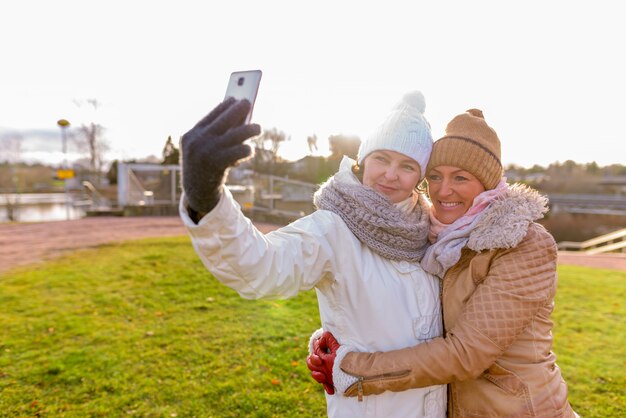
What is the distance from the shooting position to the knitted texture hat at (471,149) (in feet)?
6.56

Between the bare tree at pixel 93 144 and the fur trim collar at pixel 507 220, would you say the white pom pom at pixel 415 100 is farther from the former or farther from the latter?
the bare tree at pixel 93 144

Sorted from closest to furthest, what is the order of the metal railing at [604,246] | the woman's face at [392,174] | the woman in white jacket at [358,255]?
the woman in white jacket at [358,255] < the woman's face at [392,174] < the metal railing at [604,246]

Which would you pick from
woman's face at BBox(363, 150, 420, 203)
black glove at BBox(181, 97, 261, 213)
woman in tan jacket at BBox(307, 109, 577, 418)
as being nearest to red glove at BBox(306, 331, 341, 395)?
woman in tan jacket at BBox(307, 109, 577, 418)

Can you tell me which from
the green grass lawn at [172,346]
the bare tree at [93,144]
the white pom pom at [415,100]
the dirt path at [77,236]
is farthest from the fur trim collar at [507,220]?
the bare tree at [93,144]

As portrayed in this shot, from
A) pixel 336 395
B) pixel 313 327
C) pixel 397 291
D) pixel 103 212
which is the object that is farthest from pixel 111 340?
pixel 103 212

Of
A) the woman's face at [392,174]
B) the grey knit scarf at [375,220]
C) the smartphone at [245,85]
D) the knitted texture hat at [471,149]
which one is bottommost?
the grey knit scarf at [375,220]

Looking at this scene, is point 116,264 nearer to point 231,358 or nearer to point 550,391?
point 231,358

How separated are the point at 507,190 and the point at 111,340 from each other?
16.4 ft

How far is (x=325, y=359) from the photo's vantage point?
1.79 m

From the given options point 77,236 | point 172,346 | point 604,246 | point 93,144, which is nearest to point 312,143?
point 172,346

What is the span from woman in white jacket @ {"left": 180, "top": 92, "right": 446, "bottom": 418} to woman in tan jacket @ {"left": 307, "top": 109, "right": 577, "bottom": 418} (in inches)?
3.5

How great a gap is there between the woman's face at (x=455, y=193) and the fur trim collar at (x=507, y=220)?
0.17 meters

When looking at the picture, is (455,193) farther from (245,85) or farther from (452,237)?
(245,85)

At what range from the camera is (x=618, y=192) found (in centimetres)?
5200
